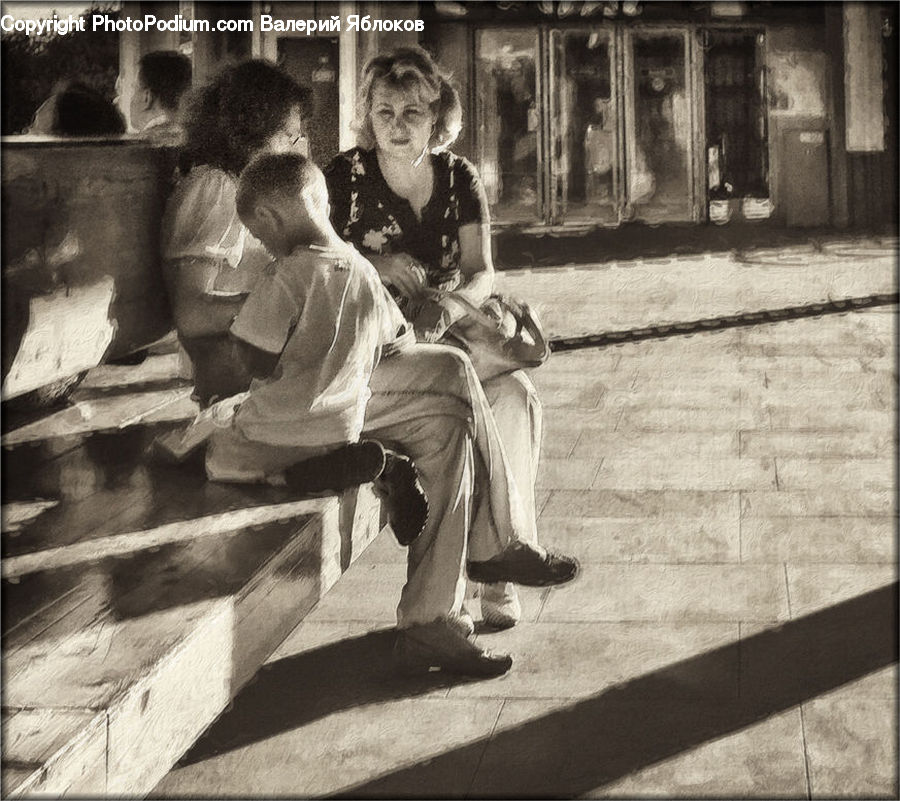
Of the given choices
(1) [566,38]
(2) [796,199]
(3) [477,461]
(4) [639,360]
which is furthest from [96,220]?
(2) [796,199]

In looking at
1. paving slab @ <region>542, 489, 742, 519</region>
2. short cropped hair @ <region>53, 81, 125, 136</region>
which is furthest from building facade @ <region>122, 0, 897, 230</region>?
paving slab @ <region>542, 489, 742, 519</region>

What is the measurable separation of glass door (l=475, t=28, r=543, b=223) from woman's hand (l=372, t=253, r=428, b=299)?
1.27ft

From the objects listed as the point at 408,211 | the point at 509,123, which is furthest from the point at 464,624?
the point at 509,123

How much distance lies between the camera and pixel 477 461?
3.10 meters

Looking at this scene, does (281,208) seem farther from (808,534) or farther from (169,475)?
(808,534)

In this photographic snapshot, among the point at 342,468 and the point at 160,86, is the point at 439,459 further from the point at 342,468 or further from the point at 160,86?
the point at 160,86

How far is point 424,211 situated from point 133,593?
1219 millimetres

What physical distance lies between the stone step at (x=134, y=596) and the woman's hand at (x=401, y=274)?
19.3 inches

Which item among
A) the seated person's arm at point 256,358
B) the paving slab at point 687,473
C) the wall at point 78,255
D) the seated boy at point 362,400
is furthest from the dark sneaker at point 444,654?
the wall at point 78,255

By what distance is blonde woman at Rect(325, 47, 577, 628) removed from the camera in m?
3.29

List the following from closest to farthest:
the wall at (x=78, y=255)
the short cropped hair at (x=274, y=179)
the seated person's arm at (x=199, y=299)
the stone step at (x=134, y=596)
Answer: the stone step at (x=134, y=596)
the short cropped hair at (x=274, y=179)
the wall at (x=78, y=255)
the seated person's arm at (x=199, y=299)

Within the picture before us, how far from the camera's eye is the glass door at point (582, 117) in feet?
12.1

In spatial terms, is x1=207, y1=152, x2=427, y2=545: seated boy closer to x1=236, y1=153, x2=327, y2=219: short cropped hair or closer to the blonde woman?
x1=236, y1=153, x2=327, y2=219: short cropped hair

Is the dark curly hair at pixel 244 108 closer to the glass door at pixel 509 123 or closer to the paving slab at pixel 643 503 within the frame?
the glass door at pixel 509 123
